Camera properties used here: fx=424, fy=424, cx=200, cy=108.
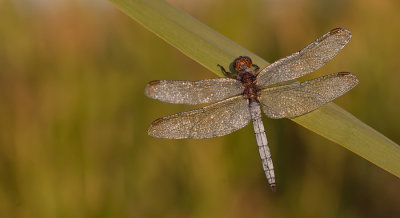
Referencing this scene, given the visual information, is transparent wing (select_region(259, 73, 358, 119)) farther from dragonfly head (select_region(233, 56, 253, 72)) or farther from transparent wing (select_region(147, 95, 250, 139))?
dragonfly head (select_region(233, 56, 253, 72))

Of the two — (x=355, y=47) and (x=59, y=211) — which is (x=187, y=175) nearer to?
(x=59, y=211)

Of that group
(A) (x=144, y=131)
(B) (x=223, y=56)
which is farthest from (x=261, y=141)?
(A) (x=144, y=131)

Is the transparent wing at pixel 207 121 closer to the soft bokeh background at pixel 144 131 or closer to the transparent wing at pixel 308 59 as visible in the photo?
the transparent wing at pixel 308 59

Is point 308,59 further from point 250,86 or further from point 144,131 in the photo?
point 144,131

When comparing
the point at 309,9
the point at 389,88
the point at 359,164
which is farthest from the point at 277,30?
the point at 359,164

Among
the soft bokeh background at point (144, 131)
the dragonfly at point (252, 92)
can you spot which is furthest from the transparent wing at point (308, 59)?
the soft bokeh background at point (144, 131)
